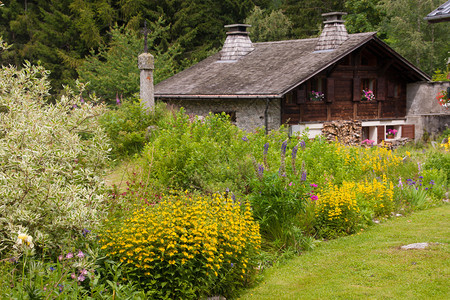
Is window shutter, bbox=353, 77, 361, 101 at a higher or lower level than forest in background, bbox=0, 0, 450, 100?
lower

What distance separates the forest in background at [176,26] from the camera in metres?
36.0

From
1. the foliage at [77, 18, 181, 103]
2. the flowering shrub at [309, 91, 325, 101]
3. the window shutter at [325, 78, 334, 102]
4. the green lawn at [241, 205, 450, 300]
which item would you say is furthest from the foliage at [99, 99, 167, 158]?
the foliage at [77, 18, 181, 103]

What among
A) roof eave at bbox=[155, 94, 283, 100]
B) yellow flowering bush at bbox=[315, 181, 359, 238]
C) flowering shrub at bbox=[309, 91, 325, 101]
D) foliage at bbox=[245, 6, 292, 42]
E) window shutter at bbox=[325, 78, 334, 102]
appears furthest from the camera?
foliage at bbox=[245, 6, 292, 42]

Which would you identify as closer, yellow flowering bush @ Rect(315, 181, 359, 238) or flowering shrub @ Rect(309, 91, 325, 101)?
yellow flowering bush @ Rect(315, 181, 359, 238)

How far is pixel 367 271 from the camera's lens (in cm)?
702

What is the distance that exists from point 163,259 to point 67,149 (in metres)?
1.65

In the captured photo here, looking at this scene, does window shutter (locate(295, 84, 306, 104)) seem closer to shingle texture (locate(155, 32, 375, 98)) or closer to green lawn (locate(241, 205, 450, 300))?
shingle texture (locate(155, 32, 375, 98))

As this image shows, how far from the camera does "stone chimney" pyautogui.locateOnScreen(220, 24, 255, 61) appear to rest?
84.8 feet

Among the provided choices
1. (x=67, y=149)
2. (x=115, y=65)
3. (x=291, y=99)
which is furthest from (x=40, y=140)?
(x=115, y=65)

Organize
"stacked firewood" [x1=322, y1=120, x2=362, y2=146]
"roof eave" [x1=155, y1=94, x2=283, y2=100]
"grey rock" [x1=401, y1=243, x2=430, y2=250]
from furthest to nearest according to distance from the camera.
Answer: "stacked firewood" [x1=322, y1=120, x2=362, y2=146] < "roof eave" [x1=155, y1=94, x2=283, y2=100] < "grey rock" [x1=401, y1=243, x2=430, y2=250]

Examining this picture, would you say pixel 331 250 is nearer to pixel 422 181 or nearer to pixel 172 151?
pixel 172 151

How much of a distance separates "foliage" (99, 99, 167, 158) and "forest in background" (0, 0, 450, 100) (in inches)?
702

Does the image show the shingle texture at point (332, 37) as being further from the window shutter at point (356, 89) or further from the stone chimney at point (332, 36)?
the window shutter at point (356, 89)

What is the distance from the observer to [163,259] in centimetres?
564
